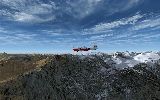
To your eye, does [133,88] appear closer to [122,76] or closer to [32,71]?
[122,76]

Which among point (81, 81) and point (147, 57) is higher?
point (147, 57)

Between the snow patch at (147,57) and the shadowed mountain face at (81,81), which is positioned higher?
the snow patch at (147,57)

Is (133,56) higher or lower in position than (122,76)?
higher

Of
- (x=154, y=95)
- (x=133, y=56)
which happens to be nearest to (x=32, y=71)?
(x=154, y=95)

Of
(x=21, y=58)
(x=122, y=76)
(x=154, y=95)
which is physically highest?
(x=21, y=58)

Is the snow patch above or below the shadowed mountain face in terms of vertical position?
above

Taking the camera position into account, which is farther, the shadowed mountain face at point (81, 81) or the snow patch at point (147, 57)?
the snow patch at point (147, 57)

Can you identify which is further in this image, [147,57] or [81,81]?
[147,57]

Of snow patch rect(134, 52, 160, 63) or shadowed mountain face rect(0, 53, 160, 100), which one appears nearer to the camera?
shadowed mountain face rect(0, 53, 160, 100)
